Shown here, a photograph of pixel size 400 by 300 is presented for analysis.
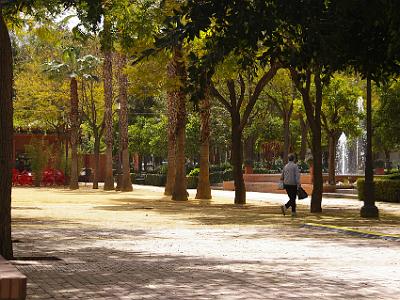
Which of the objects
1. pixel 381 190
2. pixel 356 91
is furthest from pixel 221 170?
pixel 381 190

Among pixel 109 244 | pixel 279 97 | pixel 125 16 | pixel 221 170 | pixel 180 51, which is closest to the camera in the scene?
pixel 109 244

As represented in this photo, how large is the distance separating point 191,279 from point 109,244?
211 inches

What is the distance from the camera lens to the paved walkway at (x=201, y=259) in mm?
9289

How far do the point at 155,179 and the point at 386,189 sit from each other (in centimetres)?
3296

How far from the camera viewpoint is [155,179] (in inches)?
2630

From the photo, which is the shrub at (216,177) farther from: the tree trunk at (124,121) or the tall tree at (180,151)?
the tall tree at (180,151)

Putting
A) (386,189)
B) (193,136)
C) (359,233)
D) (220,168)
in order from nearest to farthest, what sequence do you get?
1. (359,233)
2. (386,189)
3. (220,168)
4. (193,136)

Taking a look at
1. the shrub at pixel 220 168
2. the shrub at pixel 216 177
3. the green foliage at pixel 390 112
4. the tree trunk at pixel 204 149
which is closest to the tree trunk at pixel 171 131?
the tree trunk at pixel 204 149

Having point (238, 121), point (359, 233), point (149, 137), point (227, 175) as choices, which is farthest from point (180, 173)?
point (149, 137)

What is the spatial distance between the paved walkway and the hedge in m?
12.4

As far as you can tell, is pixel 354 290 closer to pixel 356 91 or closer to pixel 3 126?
pixel 3 126

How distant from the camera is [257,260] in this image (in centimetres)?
1273

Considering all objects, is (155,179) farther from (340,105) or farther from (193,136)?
(340,105)

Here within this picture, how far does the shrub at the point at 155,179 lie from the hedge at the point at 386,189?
29454mm
